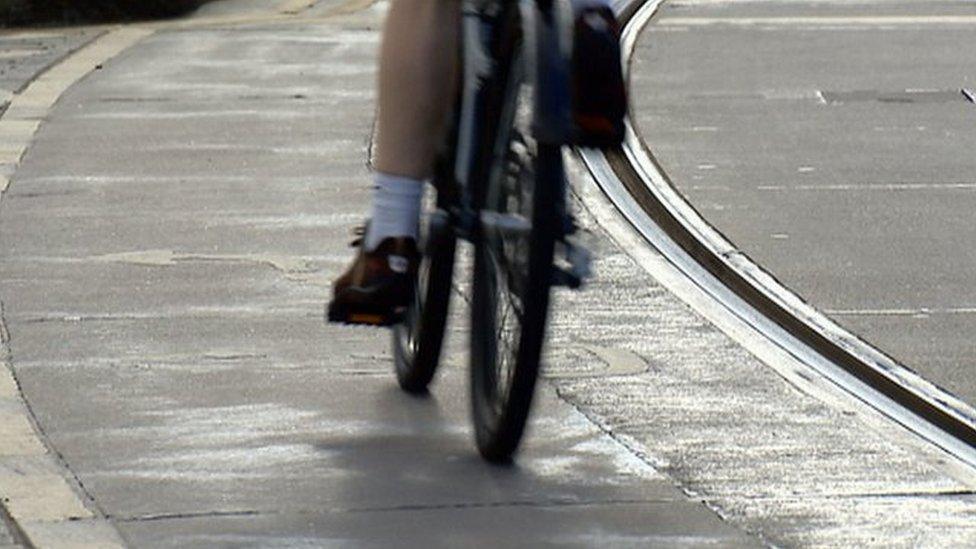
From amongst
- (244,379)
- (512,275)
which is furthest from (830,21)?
(512,275)

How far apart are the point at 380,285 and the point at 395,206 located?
0.16 metres

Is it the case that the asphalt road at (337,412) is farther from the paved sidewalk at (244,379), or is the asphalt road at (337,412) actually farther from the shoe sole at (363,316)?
the shoe sole at (363,316)

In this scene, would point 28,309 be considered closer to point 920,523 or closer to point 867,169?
point 920,523

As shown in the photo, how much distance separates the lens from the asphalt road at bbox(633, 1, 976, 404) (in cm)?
739

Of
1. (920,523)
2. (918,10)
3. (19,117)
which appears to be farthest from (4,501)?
(918,10)

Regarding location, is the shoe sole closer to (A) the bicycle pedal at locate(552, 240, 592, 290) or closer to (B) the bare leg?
(B) the bare leg

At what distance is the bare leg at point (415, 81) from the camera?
17.7 feet

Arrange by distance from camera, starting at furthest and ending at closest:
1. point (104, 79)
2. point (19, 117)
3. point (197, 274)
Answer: point (104, 79)
point (19, 117)
point (197, 274)

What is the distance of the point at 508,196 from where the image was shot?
17.3ft

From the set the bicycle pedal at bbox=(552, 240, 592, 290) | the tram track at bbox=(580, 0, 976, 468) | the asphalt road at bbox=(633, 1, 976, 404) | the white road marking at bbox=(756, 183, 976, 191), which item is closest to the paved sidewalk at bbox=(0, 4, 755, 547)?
the bicycle pedal at bbox=(552, 240, 592, 290)

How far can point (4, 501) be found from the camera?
16.6 feet

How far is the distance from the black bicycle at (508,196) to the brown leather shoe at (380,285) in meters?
0.09

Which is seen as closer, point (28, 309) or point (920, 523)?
point (920, 523)

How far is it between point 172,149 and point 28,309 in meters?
3.15
